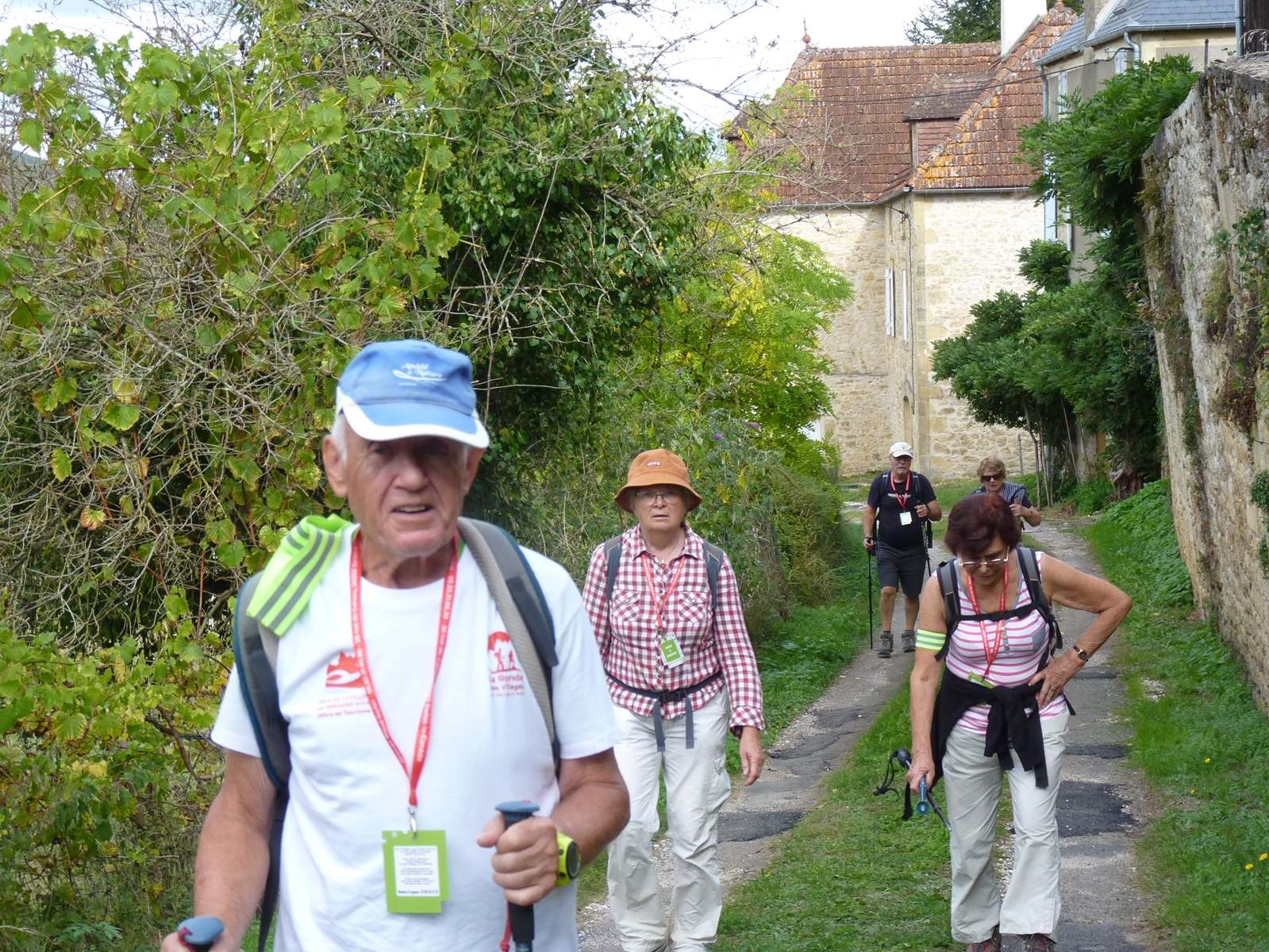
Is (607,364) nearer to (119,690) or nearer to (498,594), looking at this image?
(119,690)

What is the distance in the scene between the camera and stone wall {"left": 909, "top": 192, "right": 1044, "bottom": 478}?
3469 centimetres

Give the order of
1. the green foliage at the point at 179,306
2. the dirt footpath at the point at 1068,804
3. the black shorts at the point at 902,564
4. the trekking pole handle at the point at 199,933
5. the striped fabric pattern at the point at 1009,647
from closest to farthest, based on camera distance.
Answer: the trekking pole handle at the point at 199,933 → the striped fabric pattern at the point at 1009,647 → the green foliage at the point at 179,306 → the dirt footpath at the point at 1068,804 → the black shorts at the point at 902,564

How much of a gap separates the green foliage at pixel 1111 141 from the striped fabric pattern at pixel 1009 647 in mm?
8280

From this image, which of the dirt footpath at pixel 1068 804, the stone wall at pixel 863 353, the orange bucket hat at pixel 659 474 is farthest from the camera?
the stone wall at pixel 863 353

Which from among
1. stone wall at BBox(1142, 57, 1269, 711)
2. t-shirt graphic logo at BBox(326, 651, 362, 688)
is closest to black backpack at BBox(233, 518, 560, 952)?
t-shirt graphic logo at BBox(326, 651, 362, 688)

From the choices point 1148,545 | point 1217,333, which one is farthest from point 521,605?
point 1148,545

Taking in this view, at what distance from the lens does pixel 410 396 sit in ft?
8.34

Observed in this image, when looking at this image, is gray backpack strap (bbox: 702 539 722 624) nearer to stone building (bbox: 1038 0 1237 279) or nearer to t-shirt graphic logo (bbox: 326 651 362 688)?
t-shirt graphic logo (bbox: 326 651 362 688)

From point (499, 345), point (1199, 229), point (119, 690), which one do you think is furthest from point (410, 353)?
point (1199, 229)

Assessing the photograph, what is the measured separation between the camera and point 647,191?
948 cm

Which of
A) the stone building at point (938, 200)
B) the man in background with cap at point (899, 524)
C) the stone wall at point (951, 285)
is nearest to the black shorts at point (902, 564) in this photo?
the man in background with cap at point (899, 524)

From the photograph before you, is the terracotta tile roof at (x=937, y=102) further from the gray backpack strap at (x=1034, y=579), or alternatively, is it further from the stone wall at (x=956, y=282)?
the gray backpack strap at (x=1034, y=579)

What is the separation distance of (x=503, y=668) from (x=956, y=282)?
111 feet

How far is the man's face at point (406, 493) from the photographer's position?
2.54m
